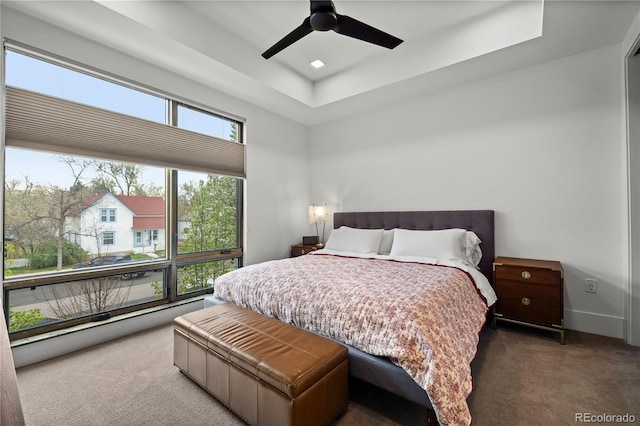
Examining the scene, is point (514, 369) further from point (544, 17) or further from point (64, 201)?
point (64, 201)

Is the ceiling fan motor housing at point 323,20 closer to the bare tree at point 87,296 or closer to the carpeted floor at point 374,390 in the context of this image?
the carpeted floor at point 374,390

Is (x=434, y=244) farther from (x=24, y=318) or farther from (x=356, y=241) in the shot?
(x=24, y=318)

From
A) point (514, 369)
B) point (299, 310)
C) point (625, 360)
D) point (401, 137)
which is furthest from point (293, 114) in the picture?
point (625, 360)

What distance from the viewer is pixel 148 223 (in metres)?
3.06

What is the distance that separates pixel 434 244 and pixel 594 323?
160 cm

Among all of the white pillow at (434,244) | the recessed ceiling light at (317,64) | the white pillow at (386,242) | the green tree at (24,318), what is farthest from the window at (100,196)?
the white pillow at (434,244)

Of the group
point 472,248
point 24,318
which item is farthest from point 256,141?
point 472,248

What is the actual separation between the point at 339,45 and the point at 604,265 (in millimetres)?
3453

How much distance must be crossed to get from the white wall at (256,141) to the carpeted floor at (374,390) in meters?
1.96

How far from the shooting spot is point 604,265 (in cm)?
266

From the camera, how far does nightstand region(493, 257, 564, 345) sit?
8.21ft

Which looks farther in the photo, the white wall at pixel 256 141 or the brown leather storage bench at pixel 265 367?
the white wall at pixel 256 141

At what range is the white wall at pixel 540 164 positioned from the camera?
264cm

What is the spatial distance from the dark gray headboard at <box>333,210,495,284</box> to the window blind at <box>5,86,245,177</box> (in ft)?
6.60
